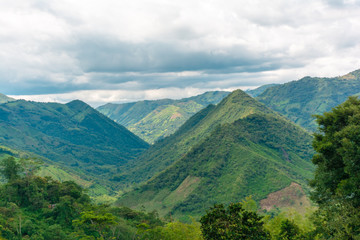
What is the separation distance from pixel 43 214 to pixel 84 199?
20.8 m

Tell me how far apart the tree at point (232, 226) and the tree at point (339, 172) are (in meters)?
13.5

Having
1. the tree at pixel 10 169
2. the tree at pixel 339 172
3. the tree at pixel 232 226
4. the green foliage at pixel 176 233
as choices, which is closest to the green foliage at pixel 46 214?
the tree at pixel 10 169

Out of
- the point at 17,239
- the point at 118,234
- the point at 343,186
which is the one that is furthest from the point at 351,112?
the point at 17,239

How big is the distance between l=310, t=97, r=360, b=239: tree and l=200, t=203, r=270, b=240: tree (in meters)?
13.5

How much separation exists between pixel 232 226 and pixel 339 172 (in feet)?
85.9

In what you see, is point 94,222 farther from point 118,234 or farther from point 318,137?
point 318,137

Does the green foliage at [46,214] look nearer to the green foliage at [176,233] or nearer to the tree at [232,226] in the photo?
the green foliage at [176,233]

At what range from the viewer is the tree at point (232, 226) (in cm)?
3738

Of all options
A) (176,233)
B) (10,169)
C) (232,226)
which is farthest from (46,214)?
(232,226)

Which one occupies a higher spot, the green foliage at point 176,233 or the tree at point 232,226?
the tree at point 232,226

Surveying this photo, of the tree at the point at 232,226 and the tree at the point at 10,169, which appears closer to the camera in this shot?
the tree at the point at 232,226

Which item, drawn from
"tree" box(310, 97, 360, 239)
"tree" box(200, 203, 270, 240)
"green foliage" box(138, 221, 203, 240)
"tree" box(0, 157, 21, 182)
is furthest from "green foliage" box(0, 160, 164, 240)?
"tree" box(310, 97, 360, 239)

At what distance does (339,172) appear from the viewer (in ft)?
166

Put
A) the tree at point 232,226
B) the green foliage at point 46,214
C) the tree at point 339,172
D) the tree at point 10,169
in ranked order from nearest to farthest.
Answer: the tree at point 232,226 → the tree at point 339,172 → the green foliage at point 46,214 → the tree at point 10,169
